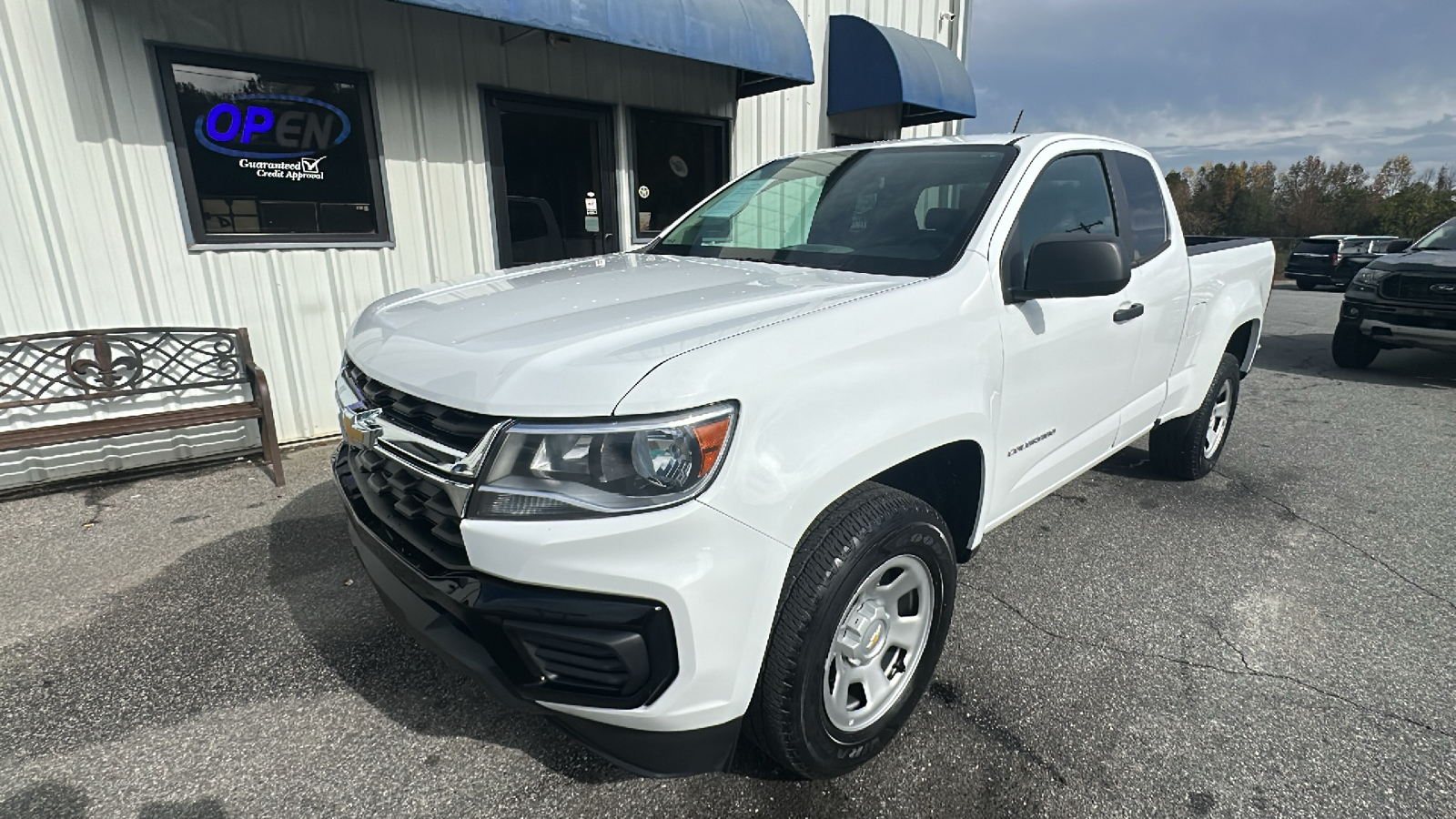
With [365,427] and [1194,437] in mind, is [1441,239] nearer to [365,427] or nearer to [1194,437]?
[1194,437]

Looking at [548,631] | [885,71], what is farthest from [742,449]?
[885,71]

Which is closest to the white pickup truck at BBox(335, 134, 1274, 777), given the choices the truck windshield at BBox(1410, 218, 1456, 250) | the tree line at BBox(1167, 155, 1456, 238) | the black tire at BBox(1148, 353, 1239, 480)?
the black tire at BBox(1148, 353, 1239, 480)

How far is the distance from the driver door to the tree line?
33204 mm

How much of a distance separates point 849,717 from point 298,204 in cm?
481

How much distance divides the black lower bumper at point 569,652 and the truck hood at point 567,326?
0.39m

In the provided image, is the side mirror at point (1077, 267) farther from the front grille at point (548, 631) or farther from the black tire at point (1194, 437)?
the black tire at point (1194, 437)

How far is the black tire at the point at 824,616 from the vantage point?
5.47 ft

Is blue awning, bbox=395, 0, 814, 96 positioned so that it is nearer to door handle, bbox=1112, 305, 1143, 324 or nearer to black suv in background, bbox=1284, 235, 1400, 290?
door handle, bbox=1112, 305, 1143, 324

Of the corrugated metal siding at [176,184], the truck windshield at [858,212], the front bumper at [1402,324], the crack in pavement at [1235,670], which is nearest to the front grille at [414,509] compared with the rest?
the truck windshield at [858,212]

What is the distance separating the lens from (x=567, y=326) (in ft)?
5.84

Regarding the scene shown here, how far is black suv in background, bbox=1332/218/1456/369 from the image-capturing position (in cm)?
656

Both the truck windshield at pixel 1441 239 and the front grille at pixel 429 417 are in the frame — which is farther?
the truck windshield at pixel 1441 239

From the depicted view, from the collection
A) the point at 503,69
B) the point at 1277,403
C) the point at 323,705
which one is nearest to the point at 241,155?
the point at 503,69

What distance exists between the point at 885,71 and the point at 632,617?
7072 mm
